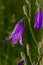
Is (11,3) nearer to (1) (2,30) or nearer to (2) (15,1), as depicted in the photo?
(2) (15,1)

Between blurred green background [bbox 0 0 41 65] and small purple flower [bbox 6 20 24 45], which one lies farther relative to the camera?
blurred green background [bbox 0 0 41 65]

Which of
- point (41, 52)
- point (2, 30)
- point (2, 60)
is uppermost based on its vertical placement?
point (41, 52)

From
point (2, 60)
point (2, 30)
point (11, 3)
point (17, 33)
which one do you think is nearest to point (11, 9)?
point (11, 3)

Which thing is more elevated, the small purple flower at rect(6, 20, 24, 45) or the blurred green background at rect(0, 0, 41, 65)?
the small purple flower at rect(6, 20, 24, 45)

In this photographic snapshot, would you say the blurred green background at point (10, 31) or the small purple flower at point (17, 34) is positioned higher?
the small purple flower at point (17, 34)

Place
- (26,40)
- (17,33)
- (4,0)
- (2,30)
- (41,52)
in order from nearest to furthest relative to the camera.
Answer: (41,52) < (17,33) < (26,40) < (2,30) < (4,0)

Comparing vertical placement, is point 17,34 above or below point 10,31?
above

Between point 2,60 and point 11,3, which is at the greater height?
point 11,3

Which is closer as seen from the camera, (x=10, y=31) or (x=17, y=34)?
(x=17, y=34)

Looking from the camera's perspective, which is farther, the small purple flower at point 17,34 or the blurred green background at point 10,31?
the blurred green background at point 10,31

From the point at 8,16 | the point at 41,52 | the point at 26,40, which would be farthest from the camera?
the point at 8,16

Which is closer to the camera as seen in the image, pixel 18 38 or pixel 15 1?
pixel 18 38
